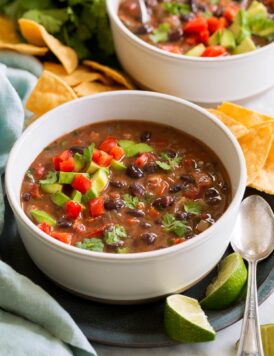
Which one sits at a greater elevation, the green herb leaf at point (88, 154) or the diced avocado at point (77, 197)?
the green herb leaf at point (88, 154)

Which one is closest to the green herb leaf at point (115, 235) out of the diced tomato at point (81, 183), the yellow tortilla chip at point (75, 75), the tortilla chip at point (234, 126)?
the diced tomato at point (81, 183)

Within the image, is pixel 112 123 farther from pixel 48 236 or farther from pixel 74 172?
pixel 48 236

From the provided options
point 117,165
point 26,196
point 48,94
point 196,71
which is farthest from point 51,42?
point 26,196

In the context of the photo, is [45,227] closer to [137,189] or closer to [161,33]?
[137,189]

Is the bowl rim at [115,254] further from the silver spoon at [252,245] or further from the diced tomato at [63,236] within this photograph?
the silver spoon at [252,245]

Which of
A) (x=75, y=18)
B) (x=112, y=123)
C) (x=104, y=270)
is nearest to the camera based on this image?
(x=104, y=270)

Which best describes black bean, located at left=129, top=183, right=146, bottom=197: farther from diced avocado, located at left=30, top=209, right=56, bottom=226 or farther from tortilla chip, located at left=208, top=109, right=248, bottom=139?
tortilla chip, located at left=208, top=109, right=248, bottom=139

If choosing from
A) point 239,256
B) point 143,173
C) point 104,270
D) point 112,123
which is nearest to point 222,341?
point 239,256
